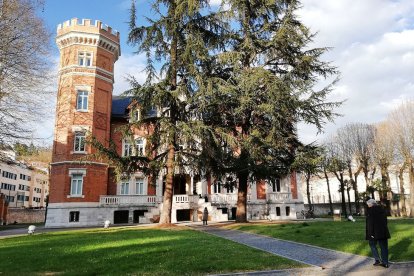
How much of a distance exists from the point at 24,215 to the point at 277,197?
1442 inches

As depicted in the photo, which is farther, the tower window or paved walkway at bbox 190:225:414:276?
the tower window

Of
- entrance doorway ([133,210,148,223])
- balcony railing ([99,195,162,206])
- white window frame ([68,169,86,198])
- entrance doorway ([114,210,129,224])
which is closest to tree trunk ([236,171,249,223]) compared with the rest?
balcony railing ([99,195,162,206])

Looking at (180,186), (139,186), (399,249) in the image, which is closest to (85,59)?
(139,186)

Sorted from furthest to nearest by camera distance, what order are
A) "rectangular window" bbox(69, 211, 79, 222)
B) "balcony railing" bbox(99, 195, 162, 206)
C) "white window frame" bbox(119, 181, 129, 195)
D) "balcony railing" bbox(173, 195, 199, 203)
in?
"white window frame" bbox(119, 181, 129, 195) → "balcony railing" bbox(99, 195, 162, 206) → "balcony railing" bbox(173, 195, 199, 203) → "rectangular window" bbox(69, 211, 79, 222)

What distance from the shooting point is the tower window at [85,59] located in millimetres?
29766

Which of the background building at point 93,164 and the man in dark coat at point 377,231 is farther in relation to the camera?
the background building at point 93,164

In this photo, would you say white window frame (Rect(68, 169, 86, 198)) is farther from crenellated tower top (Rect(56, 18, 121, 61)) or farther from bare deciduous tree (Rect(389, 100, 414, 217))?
bare deciduous tree (Rect(389, 100, 414, 217))

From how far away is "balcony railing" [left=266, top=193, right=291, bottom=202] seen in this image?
33.3m

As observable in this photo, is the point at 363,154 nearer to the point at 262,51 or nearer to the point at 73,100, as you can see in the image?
the point at 262,51

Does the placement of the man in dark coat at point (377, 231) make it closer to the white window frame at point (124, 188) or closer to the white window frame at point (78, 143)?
the white window frame at point (78, 143)

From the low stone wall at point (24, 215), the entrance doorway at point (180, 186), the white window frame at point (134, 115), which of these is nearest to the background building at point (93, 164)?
the entrance doorway at point (180, 186)

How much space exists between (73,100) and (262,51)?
52.7 feet

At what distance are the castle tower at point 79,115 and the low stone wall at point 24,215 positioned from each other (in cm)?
2315

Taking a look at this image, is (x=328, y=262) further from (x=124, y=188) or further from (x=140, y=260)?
(x=124, y=188)
